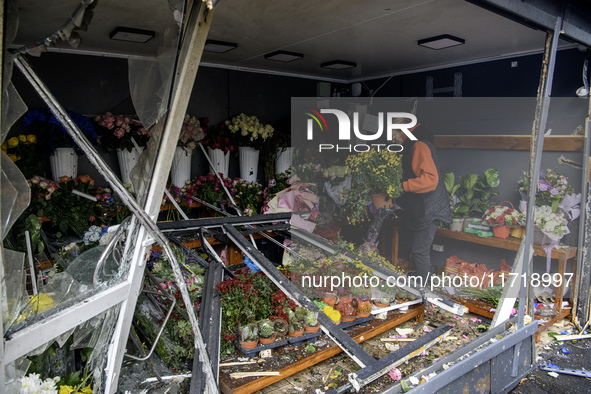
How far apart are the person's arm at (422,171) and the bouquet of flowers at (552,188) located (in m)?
0.92

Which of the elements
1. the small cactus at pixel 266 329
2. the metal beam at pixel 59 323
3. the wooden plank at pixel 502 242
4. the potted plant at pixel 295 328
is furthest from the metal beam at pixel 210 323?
the wooden plank at pixel 502 242

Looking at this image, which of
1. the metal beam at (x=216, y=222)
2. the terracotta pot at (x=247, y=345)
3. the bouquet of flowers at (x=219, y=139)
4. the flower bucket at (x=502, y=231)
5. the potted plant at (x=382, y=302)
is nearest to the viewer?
the terracotta pot at (x=247, y=345)

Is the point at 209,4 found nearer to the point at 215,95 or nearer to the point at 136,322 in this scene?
the point at 136,322

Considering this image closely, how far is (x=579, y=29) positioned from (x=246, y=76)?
427 centimetres

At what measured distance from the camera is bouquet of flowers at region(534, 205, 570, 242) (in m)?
3.88

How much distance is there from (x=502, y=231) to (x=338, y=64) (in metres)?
2.92

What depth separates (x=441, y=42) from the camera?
4035 mm

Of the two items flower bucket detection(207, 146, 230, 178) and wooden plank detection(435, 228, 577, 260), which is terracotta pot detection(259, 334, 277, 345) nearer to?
wooden plank detection(435, 228, 577, 260)

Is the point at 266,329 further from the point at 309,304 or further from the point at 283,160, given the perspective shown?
the point at 283,160

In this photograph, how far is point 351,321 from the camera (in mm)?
3180

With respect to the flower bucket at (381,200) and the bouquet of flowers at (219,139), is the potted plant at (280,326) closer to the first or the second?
the flower bucket at (381,200)

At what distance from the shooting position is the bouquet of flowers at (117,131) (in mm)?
4594

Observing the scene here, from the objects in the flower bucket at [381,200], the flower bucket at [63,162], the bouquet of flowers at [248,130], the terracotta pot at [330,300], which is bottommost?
the terracotta pot at [330,300]

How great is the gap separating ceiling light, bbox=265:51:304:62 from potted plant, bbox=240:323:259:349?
325 centimetres
